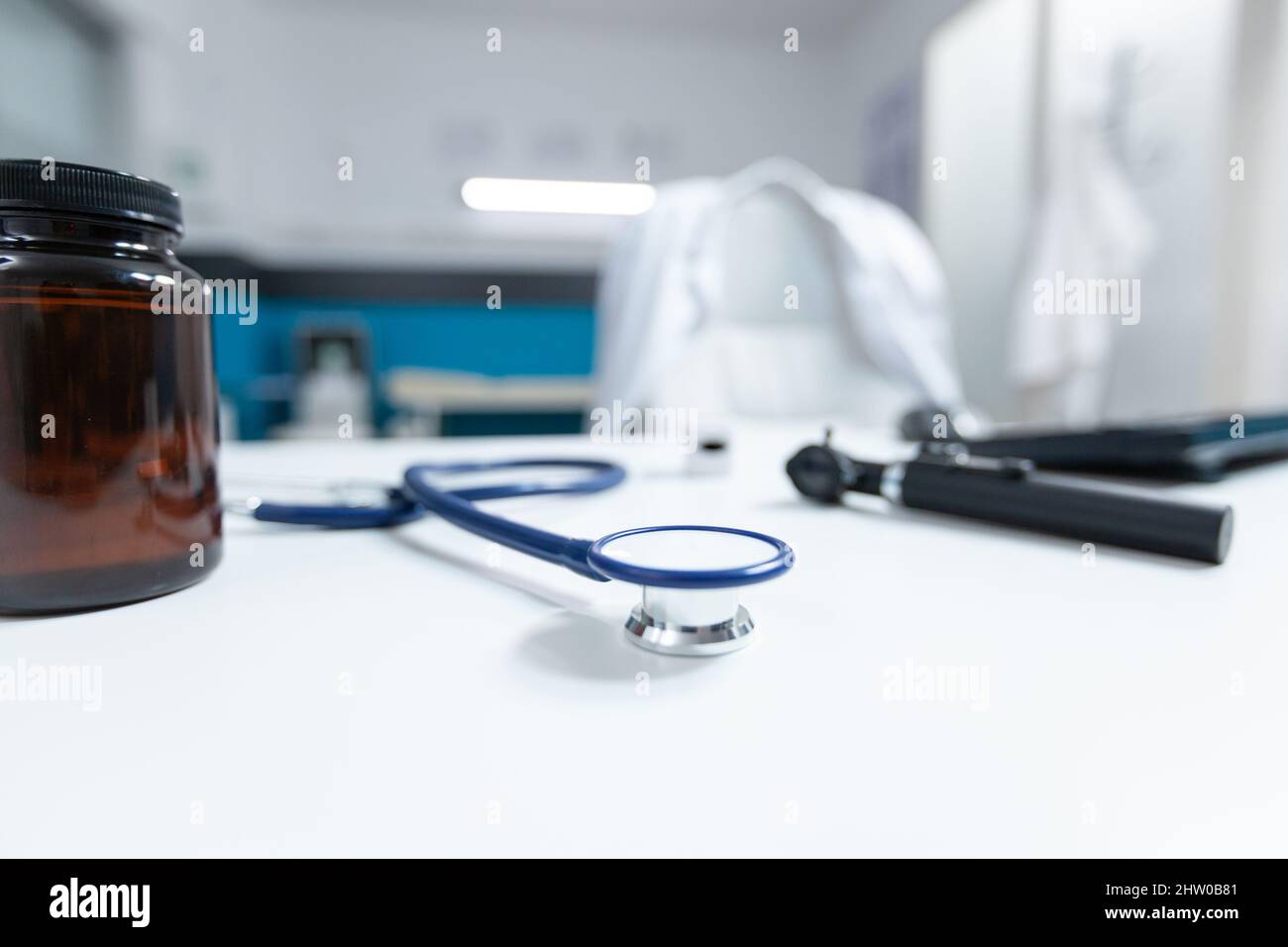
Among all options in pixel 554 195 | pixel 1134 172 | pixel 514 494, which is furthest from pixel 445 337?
pixel 514 494

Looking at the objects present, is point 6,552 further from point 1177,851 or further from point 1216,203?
point 1216,203

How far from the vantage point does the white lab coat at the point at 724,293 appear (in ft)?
4.07

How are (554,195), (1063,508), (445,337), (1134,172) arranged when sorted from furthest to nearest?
(554,195), (445,337), (1134,172), (1063,508)

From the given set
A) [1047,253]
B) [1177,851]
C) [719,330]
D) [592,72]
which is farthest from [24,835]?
[592,72]

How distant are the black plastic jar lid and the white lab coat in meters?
0.99

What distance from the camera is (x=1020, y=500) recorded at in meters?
0.37

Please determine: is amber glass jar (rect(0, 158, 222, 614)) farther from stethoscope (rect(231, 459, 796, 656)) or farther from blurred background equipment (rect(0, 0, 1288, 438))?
blurred background equipment (rect(0, 0, 1288, 438))

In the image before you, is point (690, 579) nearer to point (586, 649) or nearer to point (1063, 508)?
point (586, 649)

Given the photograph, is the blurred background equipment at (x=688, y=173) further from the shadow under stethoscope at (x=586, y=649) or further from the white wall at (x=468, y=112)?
the shadow under stethoscope at (x=586, y=649)

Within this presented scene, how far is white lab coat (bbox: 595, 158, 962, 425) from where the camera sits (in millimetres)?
1241

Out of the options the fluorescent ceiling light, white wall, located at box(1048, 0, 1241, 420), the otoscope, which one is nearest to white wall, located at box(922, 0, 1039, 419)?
white wall, located at box(1048, 0, 1241, 420)

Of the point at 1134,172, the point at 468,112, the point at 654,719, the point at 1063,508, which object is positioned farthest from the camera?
the point at 468,112

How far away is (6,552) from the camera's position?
0.25m

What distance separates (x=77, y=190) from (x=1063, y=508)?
41 cm
